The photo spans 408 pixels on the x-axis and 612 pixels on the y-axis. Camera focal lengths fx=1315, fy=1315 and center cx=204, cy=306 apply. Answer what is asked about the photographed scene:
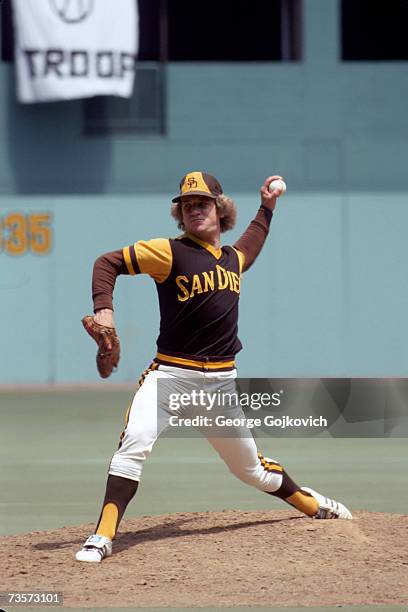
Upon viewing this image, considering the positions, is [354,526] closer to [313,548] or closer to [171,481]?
[313,548]

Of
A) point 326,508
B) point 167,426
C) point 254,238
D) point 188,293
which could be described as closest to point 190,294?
point 188,293

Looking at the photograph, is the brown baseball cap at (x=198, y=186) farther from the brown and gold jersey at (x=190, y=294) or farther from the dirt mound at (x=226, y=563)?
the dirt mound at (x=226, y=563)

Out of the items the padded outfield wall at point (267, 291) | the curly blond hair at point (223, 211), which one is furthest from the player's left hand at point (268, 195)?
the padded outfield wall at point (267, 291)

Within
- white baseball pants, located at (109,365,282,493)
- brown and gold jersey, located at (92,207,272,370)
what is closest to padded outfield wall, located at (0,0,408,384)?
white baseball pants, located at (109,365,282,493)

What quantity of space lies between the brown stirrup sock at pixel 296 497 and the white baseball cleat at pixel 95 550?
1.32m

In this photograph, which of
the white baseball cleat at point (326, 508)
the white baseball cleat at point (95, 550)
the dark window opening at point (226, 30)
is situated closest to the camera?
the white baseball cleat at point (95, 550)

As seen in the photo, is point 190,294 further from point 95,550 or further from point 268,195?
point 95,550

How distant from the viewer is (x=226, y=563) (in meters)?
7.46

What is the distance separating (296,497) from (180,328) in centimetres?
148

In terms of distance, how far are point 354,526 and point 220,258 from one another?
1915 millimetres

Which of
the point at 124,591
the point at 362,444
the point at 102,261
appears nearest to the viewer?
Result: the point at 124,591

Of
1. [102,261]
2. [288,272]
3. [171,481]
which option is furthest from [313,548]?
[288,272]

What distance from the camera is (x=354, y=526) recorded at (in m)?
8.30

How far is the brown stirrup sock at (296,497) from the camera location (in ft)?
27.3
